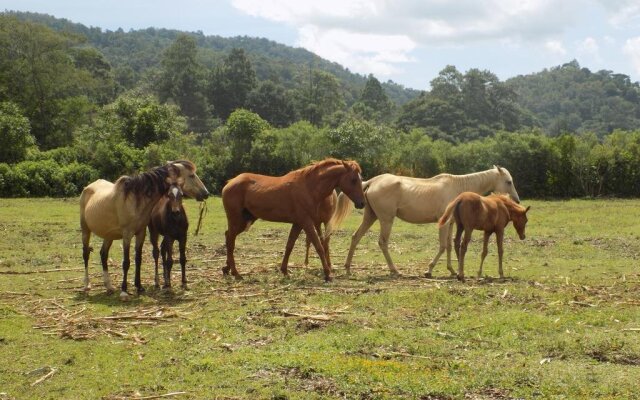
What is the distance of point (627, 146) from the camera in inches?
1566

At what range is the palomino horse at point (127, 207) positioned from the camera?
12000mm

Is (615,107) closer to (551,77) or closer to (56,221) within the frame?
(551,77)

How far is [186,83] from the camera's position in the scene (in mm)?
86188

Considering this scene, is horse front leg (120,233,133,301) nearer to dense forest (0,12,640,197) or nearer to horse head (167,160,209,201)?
horse head (167,160,209,201)

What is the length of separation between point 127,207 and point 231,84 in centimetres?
7516

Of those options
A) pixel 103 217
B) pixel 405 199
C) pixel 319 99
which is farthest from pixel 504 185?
pixel 319 99

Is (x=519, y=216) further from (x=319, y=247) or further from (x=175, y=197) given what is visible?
(x=175, y=197)

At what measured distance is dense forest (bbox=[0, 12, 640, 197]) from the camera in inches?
1528

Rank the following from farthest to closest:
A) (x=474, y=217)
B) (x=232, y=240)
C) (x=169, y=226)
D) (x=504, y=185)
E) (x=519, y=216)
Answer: (x=504, y=185) → (x=519, y=216) → (x=232, y=240) → (x=474, y=217) → (x=169, y=226)

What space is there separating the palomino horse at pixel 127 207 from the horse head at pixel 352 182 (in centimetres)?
313

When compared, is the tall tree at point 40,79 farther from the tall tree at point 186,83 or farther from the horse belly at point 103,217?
the horse belly at point 103,217

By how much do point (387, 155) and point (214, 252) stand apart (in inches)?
944

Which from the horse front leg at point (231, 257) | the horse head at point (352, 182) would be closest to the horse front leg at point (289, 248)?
the horse front leg at point (231, 257)

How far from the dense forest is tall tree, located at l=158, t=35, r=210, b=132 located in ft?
0.49
